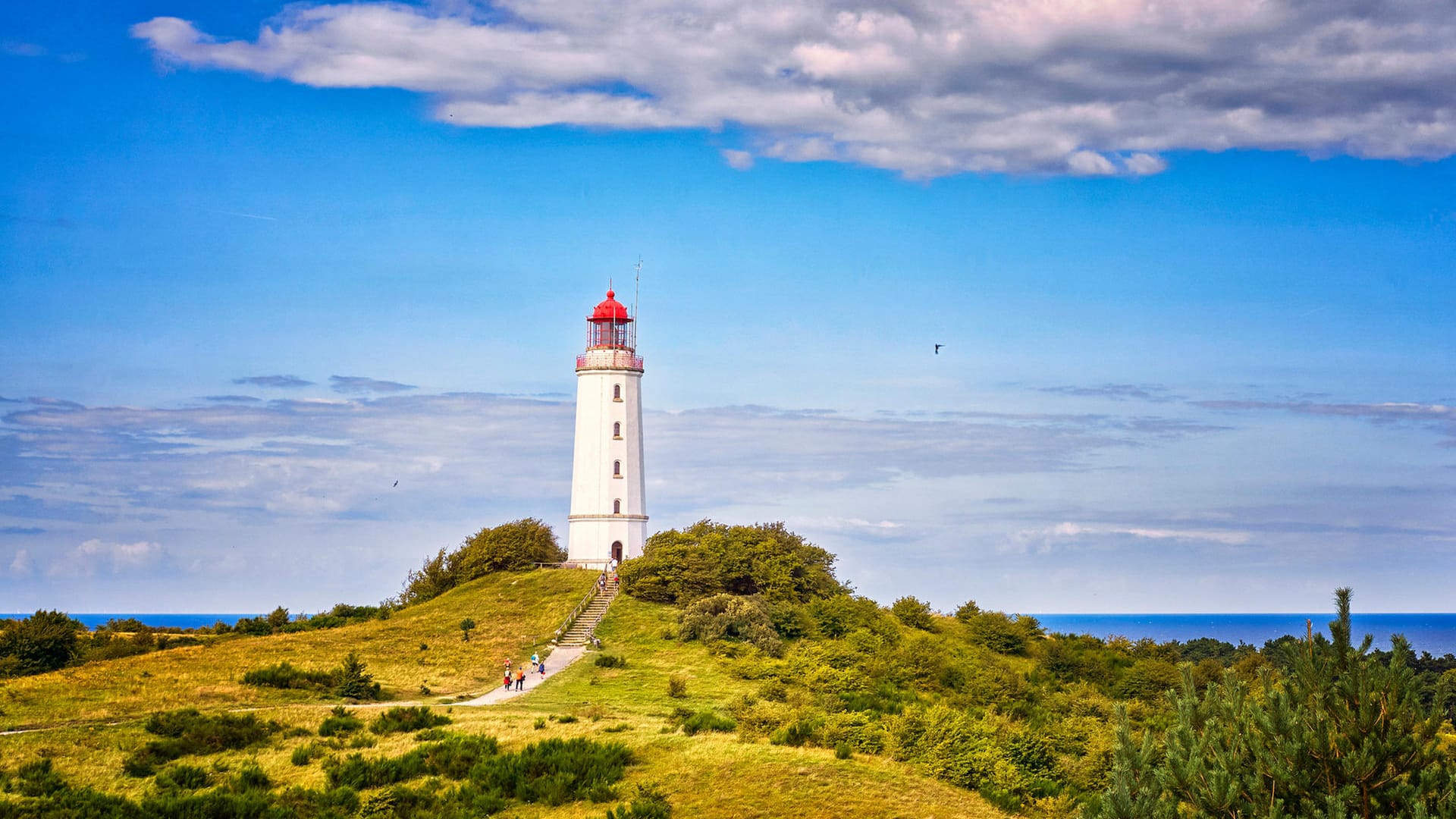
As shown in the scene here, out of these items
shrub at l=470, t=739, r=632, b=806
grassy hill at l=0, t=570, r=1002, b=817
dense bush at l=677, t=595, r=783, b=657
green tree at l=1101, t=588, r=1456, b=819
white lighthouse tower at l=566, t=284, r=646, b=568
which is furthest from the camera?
white lighthouse tower at l=566, t=284, r=646, b=568

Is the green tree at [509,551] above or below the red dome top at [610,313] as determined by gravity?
below

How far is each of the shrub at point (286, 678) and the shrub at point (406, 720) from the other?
7.45 m

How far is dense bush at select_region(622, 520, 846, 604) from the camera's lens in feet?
184

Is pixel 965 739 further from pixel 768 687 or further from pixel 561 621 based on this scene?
pixel 561 621

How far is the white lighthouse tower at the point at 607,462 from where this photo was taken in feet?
208

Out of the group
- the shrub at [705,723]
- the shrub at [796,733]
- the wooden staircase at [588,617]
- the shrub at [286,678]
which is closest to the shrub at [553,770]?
the shrub at [705,723]

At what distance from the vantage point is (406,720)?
3325 cm

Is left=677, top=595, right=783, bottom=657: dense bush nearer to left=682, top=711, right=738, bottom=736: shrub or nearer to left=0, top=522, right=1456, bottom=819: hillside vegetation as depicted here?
left=0, top=522, right=1456, bottom=819: hillside vegetation

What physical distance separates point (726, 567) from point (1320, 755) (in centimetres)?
4156

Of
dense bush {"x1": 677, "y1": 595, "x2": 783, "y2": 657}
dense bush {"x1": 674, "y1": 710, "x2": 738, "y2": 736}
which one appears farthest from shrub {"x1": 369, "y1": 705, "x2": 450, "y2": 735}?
dense bush {"x1": 677, "y1": 595, "x2": 783, "y2": 657}

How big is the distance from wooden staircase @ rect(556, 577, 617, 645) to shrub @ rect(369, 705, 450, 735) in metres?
16.5

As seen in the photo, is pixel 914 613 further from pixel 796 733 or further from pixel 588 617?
pixel 796 733

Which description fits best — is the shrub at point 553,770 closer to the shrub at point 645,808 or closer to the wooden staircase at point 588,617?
the shrub at point 645,808

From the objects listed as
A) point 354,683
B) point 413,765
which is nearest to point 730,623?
point 354,683
